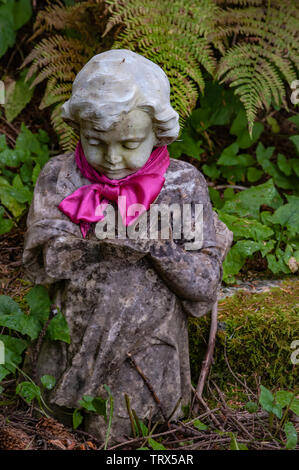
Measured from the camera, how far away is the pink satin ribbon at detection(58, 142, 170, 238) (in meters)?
2.53

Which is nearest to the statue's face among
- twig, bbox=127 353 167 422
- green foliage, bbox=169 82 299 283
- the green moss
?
twig, bbox=127 353 167 422

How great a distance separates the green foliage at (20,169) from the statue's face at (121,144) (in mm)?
1400

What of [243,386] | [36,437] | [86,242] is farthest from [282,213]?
[36,437]

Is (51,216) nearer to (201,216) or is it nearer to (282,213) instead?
(201,216)

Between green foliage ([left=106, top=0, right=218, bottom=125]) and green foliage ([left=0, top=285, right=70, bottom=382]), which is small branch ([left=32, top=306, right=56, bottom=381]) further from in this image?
green foliage ([left=106, top=0, right=218, bottom=125])

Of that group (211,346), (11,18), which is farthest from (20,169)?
(211,346)

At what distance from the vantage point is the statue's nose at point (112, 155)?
242 cm

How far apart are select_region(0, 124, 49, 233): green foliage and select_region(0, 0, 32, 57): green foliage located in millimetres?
690

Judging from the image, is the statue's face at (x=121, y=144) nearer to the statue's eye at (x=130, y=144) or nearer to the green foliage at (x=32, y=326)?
the statue's eye at (x=130, y=144)

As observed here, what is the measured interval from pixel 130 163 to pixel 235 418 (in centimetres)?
128

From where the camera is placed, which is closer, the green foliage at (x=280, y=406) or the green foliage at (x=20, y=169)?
the green foliage at (x=280, y=406)

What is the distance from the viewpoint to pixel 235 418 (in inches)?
111

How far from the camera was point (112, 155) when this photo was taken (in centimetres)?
242

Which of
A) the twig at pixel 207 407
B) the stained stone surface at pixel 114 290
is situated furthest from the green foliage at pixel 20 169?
the twig at pixel 207 407
